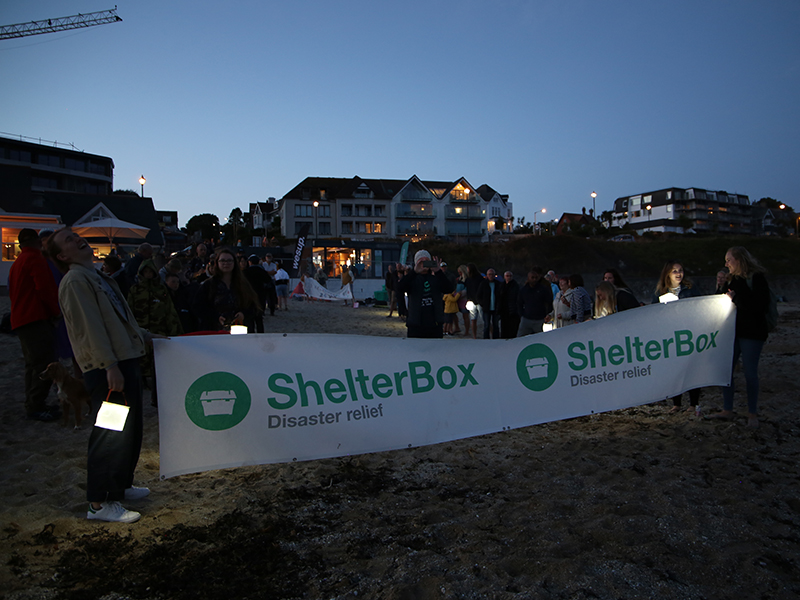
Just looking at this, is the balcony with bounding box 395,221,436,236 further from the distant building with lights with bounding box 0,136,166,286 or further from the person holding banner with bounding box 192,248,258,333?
the person holding banner with bounding box 192,248,258,333

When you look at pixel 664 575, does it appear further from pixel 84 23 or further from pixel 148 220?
pixel 84 23

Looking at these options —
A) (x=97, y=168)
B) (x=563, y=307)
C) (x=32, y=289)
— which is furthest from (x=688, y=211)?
(x=32, y=289)

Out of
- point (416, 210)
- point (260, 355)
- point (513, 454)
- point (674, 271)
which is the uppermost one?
point (416, 210)

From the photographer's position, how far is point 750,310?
199 inches

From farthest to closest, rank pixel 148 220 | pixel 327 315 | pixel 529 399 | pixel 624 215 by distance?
1. pixel 624 215
2. pixel 148 220
3. pixel 327 315
4. pixel 529 399

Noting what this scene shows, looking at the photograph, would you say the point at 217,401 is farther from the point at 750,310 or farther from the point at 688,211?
the point at 688,211

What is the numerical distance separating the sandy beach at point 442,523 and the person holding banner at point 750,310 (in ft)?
1.57

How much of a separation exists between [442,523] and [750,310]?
4.09 metres

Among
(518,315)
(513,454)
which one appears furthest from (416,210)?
(513,454)

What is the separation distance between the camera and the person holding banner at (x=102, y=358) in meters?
3.12

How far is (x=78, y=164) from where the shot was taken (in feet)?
213

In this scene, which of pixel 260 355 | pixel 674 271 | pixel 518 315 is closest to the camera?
pixel 260 355

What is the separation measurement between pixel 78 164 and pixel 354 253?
5065 cm

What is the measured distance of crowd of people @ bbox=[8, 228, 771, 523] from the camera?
126 inches
